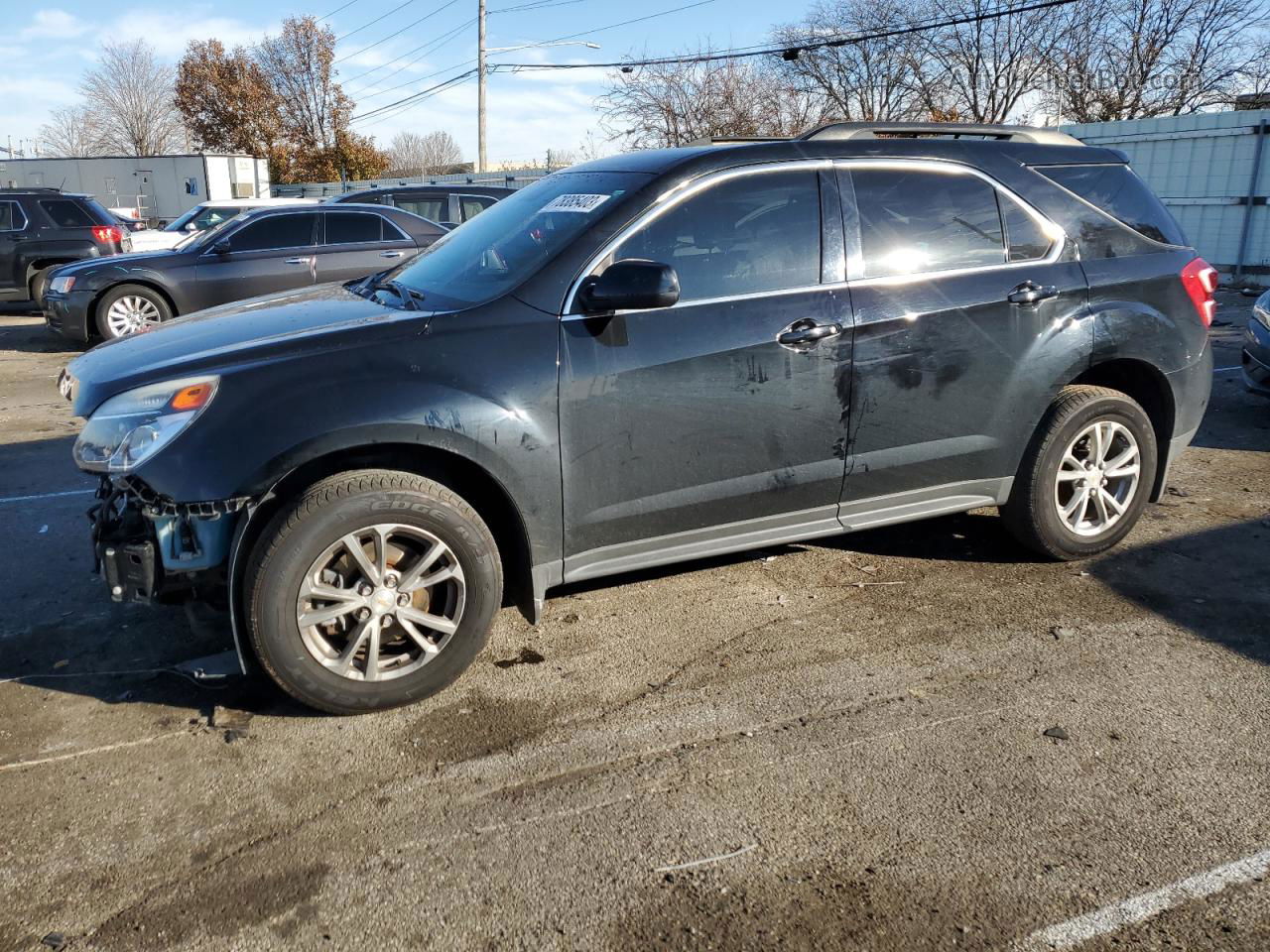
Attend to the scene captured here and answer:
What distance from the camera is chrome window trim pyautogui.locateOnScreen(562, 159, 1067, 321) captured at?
12.0ft

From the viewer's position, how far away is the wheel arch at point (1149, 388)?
15.1ft

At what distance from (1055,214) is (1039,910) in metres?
3.08

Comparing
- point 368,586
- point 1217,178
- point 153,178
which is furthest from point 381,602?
point 153,178

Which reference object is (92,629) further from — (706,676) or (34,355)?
(34,355)

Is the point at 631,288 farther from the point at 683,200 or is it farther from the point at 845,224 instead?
the point at 845,224

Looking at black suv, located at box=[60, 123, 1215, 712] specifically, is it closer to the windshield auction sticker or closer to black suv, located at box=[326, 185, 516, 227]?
the windshield auction sticker

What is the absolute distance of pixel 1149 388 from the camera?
15.4ft

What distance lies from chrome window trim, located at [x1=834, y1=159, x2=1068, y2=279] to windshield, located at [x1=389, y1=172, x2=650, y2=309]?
3.03 feet

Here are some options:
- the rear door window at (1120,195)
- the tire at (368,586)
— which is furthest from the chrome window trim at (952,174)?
the tire at (368,586)

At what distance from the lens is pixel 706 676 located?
3.68 m

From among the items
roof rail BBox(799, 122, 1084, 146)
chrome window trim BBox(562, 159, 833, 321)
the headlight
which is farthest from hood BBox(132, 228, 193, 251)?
chrome window trim BBox(562, 159, 833, 321)

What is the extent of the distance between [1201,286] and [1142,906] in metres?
3.26

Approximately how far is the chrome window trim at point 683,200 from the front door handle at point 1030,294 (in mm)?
920

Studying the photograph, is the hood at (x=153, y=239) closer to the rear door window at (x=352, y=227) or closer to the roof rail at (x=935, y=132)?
the rear door window at (x=352, y=227)
